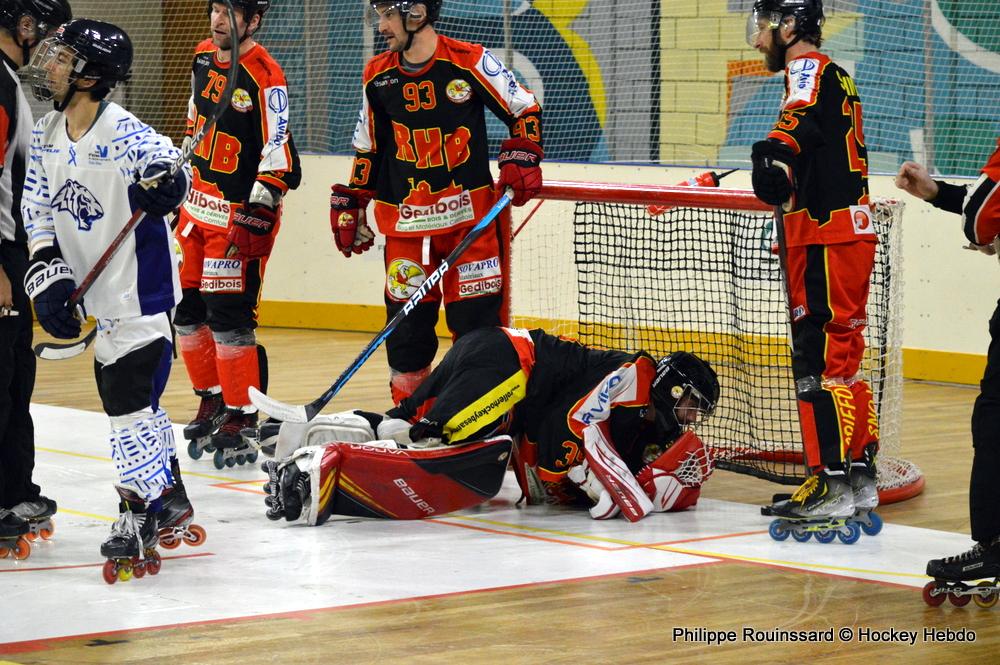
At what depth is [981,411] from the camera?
147 inches

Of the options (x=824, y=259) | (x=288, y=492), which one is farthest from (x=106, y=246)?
(x=824, y=259)

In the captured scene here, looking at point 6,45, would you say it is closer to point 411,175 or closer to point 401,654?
point 411,175

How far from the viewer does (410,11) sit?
5.35m

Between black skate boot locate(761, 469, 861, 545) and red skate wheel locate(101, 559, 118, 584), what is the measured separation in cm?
191

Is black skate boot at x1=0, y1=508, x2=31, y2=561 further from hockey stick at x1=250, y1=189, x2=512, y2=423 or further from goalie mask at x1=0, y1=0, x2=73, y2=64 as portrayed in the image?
goalie mask at x1=0, y1=0, x2=73, y2=64

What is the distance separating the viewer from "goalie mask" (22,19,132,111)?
3998 millimetres

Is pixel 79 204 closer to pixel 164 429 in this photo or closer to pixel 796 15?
pixel 164 429

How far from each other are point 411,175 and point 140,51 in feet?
22.1

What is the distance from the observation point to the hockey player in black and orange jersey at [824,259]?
181 inches

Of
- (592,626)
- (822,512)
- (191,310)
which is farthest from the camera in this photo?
(191,310)

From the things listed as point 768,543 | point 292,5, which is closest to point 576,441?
point 768,543

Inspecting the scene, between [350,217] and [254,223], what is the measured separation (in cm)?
38

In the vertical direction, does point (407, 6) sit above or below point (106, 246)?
above

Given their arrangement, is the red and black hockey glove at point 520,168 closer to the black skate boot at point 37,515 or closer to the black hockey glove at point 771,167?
the black hockey glove at point 771,167
